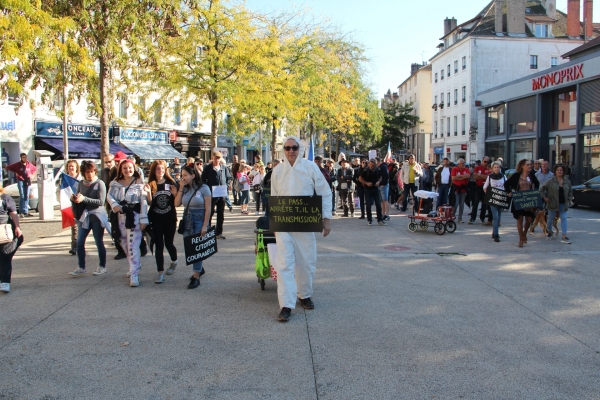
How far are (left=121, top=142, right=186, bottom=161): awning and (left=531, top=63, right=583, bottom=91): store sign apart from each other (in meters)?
21.8

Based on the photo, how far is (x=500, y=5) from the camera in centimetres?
4997

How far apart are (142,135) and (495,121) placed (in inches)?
932

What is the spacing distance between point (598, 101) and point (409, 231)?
717 inches

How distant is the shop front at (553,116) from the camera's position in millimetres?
26156

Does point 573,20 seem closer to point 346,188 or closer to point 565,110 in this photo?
point 565,110

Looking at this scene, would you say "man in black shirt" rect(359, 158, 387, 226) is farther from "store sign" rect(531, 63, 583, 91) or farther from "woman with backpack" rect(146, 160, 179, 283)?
"store sign" rect(531, 63, 583, 91)

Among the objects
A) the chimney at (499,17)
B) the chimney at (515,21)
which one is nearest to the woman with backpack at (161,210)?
the chimney at (499,17)

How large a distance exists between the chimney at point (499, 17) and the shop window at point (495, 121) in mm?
14835

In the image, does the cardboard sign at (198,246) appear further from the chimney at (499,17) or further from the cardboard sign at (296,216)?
the chimney at (499,17)

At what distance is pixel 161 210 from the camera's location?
7184 mm

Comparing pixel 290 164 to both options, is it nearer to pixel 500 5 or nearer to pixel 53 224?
Result: pixel 53 224

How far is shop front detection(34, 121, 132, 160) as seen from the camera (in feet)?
81.9

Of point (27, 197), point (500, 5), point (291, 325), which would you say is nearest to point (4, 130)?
point (27, 197)

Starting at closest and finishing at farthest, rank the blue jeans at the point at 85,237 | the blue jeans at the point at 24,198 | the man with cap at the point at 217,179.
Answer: the blue jeans at the point at 85,237 → the man with cap at the point at 217,179 → the blue jeans at the point at 24,198
